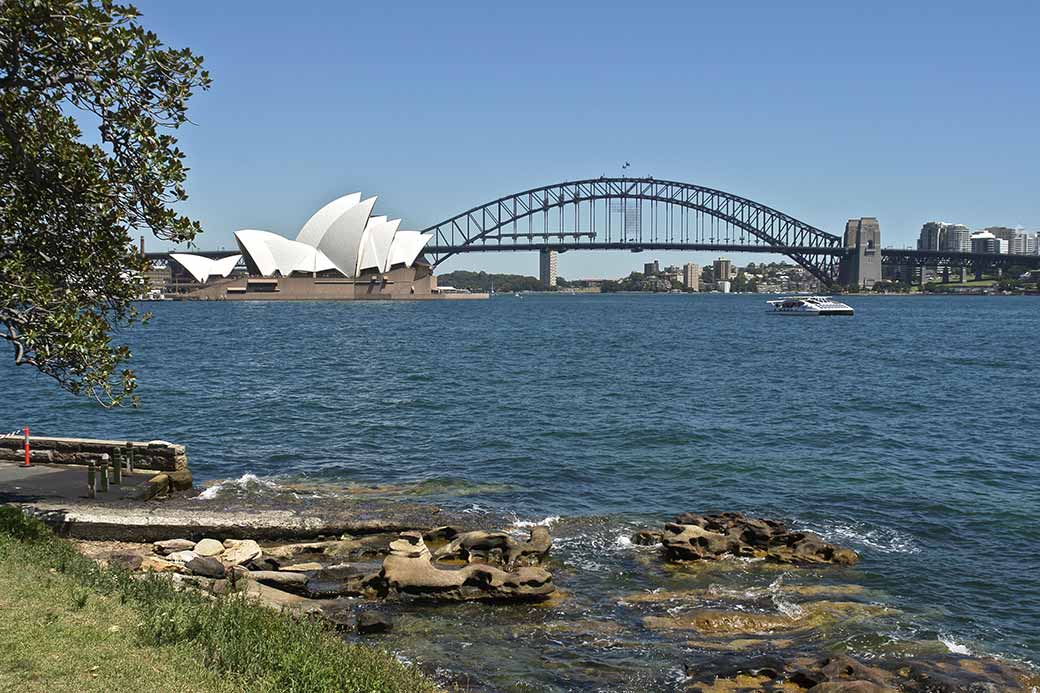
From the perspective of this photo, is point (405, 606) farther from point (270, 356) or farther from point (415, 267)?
point (415, 267)

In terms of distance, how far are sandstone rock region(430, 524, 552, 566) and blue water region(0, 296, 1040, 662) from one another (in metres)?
2.85

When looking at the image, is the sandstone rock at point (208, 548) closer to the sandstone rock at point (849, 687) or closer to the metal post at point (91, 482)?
the metal post at point (91, 482)

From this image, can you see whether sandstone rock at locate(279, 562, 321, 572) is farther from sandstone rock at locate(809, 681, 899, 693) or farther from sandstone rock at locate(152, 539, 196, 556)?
sandstone rock at locate(809, 681, 899, 693)

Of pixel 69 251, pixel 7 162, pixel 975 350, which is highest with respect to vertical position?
pixel 7 162

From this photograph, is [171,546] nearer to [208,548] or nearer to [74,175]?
[208,548]

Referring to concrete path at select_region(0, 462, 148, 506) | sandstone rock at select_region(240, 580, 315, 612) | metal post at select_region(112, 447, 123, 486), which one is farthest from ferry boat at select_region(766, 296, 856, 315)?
sandstone rock at select_region(240, 580, 315, 612)

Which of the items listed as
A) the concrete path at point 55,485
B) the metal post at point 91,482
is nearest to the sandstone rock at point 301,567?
the concrete path at point 55,485

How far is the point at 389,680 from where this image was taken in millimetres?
6652

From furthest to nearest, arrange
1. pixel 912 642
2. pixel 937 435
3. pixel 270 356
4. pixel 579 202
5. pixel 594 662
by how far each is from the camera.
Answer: pixel 579 202 < pixel 270 356 < pixel 937 435 < pixel 912 642 < pixel 594 662

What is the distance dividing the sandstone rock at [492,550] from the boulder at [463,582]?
0.84 metres

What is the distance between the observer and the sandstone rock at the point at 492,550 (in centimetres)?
1152

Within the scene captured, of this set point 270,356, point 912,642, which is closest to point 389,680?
point 912,642

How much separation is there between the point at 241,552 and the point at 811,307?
101610 millimetres

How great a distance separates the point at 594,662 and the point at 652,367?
33.0m
